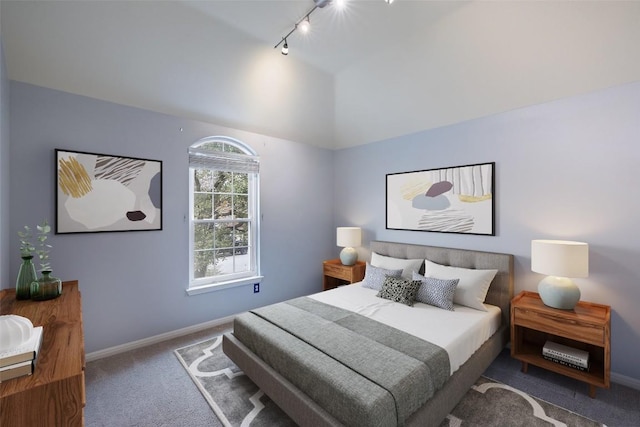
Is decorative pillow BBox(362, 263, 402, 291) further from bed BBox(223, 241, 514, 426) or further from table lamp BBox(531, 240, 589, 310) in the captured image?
table lamp BBox(531, 240, 589, 310)

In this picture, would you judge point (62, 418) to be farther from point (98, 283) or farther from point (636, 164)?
point (636, 164)

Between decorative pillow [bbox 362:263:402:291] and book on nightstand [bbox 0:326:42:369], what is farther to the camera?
decorative pillow [bbox 362:263:402:291]

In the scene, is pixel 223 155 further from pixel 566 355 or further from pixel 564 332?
pixel 566 355

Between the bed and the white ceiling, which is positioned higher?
the white ceiling

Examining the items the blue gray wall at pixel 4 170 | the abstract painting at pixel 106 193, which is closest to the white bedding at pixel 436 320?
the abstract painting at pixel 106 193

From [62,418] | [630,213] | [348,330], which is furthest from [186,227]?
[630,213]

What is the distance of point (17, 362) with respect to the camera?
952 mm

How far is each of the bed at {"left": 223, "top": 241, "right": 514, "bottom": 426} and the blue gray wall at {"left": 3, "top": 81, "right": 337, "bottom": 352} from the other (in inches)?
43.7

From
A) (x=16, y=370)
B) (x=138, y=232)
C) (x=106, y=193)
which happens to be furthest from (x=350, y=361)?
(x=106, y=193)

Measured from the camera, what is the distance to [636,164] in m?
2.28

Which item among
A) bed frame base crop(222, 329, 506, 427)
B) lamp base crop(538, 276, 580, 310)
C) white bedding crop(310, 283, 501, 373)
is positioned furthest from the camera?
lamp base crop(538, 276, 580, 310)

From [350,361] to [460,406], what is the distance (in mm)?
1029

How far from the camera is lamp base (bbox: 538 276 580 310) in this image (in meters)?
2.31

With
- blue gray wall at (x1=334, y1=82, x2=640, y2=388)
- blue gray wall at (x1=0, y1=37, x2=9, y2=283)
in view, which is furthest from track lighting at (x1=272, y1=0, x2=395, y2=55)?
blue gray wall at (x1=0, y1=37, x2=9, y2=283)
